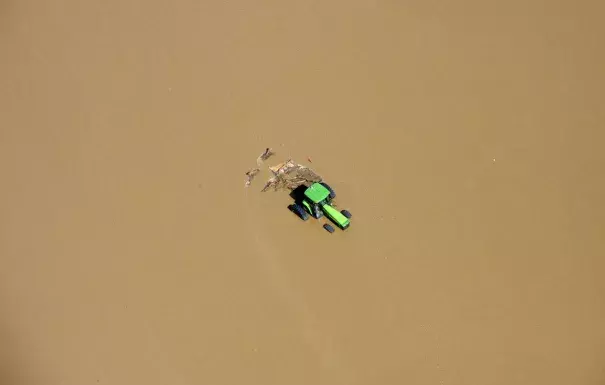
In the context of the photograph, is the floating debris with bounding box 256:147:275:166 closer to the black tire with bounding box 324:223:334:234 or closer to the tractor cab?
the tractor cab

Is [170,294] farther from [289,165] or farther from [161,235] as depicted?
[289,165]

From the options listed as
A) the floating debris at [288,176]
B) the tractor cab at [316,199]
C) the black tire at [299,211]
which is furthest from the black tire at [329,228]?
the floating debris at [288,176]

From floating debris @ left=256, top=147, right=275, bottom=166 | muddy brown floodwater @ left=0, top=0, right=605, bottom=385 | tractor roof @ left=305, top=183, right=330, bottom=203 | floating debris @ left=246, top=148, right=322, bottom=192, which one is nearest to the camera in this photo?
muddy brown floodwater @ left=0, top=0, right=605, bottom=385

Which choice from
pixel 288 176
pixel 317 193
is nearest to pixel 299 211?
pixel 317 193

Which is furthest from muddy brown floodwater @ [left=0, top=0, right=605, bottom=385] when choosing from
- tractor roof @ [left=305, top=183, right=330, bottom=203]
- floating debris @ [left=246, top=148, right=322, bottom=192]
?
tractor roof @ [left=305, top=183, right=330, bottom=203]

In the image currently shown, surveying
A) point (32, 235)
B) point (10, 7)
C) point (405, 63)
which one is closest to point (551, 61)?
point (405, 63)

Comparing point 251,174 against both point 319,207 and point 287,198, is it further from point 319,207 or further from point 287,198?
point 319,207
